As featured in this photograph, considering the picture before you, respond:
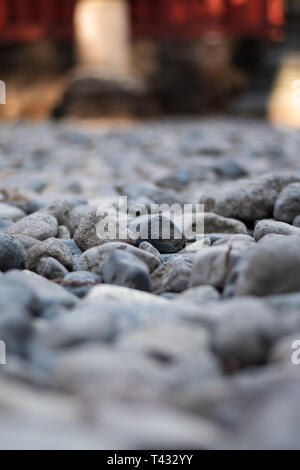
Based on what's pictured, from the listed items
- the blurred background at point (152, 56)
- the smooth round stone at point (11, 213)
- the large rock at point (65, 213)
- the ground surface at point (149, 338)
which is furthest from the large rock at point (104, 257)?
the blurred background at point (152, 56)

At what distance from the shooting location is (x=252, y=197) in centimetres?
138

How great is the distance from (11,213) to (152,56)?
229 inches

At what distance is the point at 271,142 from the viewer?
350cm

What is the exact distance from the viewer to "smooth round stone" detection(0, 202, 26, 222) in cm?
138

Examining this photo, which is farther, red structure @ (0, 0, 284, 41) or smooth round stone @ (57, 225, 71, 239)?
red structure @ (0, 0, 284, 41)

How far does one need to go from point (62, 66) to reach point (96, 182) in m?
5.39

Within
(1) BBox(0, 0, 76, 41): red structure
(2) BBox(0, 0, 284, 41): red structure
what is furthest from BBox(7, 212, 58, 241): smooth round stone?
(1) BBox(0, 0, 76, 41): red structure

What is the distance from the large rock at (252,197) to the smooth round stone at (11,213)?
1.59ft

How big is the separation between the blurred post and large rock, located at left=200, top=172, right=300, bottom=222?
5.33 metres

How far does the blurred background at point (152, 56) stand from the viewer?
6.41 metres

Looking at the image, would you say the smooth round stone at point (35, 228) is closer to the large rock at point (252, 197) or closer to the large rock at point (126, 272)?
the large rock at point (126, 272)

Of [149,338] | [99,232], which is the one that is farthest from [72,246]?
[149,338]

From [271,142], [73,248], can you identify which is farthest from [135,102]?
[73,248]

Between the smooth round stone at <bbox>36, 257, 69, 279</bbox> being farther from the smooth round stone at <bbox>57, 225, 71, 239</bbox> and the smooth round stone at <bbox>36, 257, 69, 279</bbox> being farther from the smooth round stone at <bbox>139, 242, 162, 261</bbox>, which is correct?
the smooth round stone at <bbox>57, 225, 71, 239</bbox>
